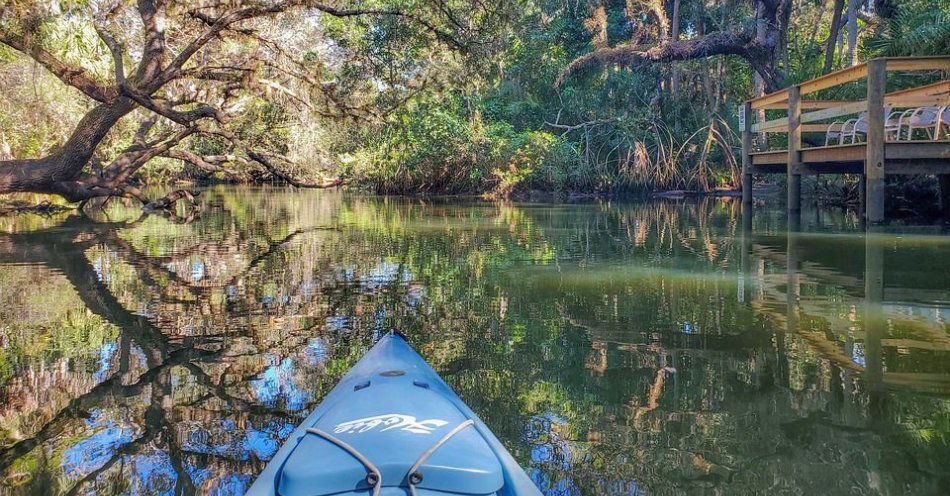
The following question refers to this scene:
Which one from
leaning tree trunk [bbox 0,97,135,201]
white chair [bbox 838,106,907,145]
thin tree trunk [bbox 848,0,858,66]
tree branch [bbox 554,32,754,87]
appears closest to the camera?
leaning tree trunk [bbox 0,97,135,201]

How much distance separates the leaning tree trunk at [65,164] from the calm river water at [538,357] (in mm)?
859

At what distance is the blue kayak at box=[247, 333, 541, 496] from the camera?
2.11 m

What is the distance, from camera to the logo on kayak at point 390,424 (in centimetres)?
246

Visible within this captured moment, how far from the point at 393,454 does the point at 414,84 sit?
12.9m

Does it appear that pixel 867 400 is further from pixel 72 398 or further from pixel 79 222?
pixel 79 222

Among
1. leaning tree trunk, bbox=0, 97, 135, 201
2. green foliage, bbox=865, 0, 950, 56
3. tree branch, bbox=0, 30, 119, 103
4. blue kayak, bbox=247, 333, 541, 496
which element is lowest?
blue kayak, bbox=247, 333, 541, 496

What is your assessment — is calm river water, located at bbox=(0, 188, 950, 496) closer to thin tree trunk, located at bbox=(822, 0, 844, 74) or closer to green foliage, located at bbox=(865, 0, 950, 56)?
green foliage, located at bbox=(865, 0, 950, 56)

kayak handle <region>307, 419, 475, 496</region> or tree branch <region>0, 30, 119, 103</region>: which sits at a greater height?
tree branch <region>0, 30, 119, 103</region>

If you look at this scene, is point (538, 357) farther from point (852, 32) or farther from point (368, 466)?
point (852, 32)

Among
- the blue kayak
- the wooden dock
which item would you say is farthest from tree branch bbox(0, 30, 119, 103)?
the wooden dock

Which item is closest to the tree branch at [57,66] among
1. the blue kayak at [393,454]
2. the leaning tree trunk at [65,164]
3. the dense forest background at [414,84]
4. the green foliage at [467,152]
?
the dense forest background at [414,84]

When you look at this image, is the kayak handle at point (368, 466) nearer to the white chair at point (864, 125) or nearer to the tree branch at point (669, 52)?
the white chair at point (864, 125)

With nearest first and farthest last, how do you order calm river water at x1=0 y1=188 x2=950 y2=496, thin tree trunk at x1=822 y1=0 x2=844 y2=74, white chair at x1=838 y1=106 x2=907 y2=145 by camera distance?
calm river water at x1=0 y1=188 x2=950 y2=496, white chair at x1=838 y1=106 x2=907 y2=145, thin tree trunk at x1=822 y1=0 x2=844 y2=74

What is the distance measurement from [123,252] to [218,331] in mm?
5221
